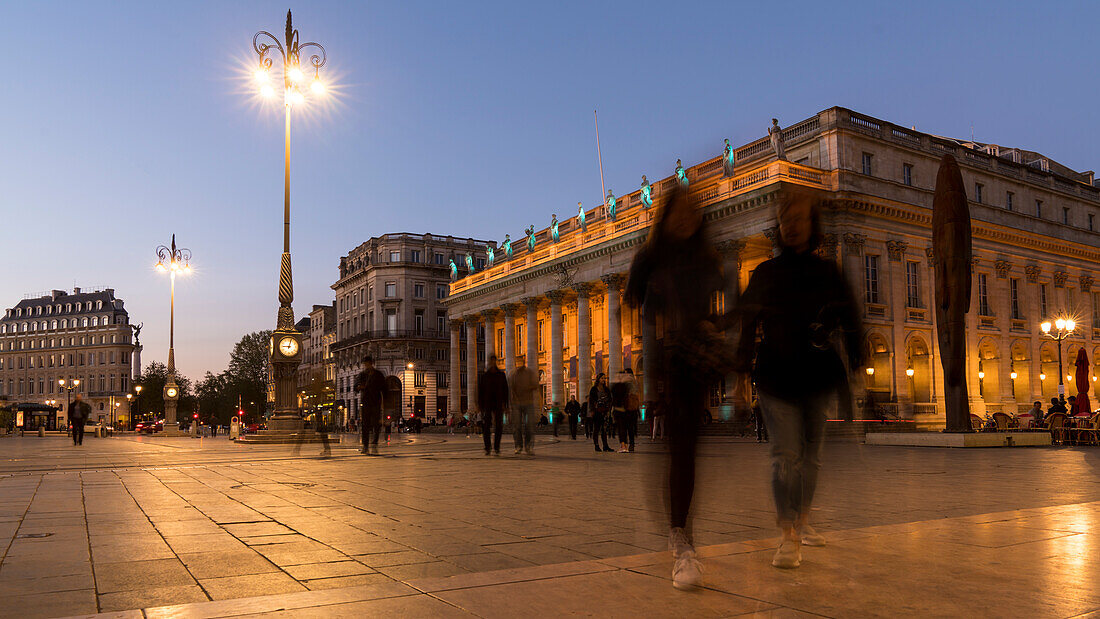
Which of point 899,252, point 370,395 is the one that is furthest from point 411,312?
point 370,395

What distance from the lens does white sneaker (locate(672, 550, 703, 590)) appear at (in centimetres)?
390

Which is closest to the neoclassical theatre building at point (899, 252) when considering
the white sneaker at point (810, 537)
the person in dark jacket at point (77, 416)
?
the person in dark jacket at point (77, 416)

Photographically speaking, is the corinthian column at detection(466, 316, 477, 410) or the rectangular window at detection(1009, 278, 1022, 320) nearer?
the rectangular window at detection(1009, 278, 1022, 320)

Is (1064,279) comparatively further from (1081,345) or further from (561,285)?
(561,285)

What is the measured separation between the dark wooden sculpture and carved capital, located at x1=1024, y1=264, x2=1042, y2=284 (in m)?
32.9

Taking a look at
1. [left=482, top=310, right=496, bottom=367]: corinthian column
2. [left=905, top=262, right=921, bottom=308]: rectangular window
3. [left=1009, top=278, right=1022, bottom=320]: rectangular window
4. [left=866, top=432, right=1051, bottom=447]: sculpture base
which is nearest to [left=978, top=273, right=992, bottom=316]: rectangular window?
[left=1009, top=278, right=1022, bottom=320]: rectangular window

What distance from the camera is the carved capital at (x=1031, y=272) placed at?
49094 mm

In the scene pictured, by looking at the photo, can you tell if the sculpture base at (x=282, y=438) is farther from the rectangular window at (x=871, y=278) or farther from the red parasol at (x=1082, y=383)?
the rectangular window at (x=871, y=278)

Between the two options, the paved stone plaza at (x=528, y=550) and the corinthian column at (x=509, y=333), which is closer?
the paved stone plaza at (x=528, y=550)

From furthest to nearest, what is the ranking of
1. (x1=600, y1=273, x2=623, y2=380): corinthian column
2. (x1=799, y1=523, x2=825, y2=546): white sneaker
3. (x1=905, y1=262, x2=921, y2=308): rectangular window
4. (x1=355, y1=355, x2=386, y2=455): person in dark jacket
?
(x1=600, y1=273, x2=623, y2=380): corinthian column → (x1=905, y1=262, x2=921, y2=308): rectangular window → (x1=355, y1=355, x2=386, y2=455): person in dark jacket → (x1=799, y1=523, x2=825, y2=546): white sneaker

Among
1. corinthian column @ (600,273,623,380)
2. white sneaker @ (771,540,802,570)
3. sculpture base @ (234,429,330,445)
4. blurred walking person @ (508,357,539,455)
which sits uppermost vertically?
corinthian column @ (600,273,623,380)

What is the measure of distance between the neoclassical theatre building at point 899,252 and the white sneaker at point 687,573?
3087cm

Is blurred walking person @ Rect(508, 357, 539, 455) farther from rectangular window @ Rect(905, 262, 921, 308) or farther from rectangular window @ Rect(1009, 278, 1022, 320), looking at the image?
rectangular window @ Rect(1009, 278, 1022, 320)

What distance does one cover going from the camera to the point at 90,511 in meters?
7.38
